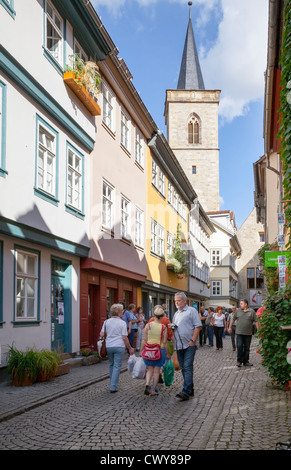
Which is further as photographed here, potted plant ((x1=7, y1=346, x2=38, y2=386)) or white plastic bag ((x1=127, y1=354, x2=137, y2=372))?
white plastic bag ((x1=127, y1=354, x2=137, y2=372))

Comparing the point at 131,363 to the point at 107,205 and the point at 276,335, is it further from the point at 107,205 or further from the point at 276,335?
the point at 107,205

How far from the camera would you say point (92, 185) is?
1631 centimetres

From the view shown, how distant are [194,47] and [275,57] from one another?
6063 cm

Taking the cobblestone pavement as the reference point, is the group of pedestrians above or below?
above

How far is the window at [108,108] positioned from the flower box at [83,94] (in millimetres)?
1857

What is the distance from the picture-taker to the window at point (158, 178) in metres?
26.1

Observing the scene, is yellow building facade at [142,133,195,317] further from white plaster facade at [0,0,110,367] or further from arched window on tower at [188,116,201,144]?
arched window on tower at [188,116,201,144]

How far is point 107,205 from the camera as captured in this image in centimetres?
1817

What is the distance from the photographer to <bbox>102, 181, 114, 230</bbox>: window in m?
17.8

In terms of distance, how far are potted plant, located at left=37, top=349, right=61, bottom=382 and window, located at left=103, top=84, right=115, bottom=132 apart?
9.08 m

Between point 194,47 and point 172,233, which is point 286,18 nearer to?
point 172,233

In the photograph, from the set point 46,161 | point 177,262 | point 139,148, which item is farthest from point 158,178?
point 46,161

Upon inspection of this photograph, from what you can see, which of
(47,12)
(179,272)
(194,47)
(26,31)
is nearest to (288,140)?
(26,31)

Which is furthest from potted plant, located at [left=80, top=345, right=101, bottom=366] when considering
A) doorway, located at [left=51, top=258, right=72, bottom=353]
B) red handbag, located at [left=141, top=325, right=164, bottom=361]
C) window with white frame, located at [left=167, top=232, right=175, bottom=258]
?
window with white frame, located at [left=167, top=232, right=175, bottom=258]
